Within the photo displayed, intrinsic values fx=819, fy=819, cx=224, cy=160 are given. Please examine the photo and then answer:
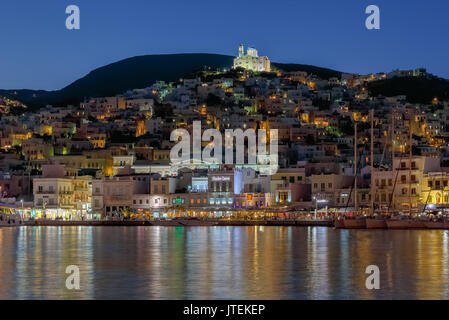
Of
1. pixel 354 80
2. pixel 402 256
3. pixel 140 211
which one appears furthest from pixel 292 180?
pixel 354 80

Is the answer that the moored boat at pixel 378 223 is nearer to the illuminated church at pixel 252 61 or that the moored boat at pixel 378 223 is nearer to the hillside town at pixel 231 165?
the hillside town at pixel 231 165

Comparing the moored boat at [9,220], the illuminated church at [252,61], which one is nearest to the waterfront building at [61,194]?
the moored boat at [9,220]

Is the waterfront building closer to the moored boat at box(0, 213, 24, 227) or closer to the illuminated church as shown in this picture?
the moored boat at box(0, 213, 24, 227)

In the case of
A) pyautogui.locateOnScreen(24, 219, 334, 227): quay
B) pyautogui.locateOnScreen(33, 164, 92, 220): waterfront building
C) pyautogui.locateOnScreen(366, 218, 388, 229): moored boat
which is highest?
pyautogui.locateOnScreen(33, 164, 92, 220): waterfront building

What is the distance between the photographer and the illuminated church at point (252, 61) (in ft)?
553

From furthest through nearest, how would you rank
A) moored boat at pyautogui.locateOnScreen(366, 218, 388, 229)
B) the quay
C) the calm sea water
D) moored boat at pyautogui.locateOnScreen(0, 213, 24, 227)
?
moored boat at pyautogui.locateOnScreen(0, 213, 24, 227)
the quay
moored boat at pyautogui.locateOnScreen(366, 218, 388, 229)
the calm sea water

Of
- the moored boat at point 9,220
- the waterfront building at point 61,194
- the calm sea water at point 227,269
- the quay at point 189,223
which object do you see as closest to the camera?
the calm sea water at point 227,269

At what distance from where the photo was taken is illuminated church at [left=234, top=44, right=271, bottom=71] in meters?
169

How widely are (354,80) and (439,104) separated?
25524 millimetres

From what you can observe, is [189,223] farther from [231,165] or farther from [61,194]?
[61,194]

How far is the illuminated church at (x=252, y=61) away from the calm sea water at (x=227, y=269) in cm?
12153

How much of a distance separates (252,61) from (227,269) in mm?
139144

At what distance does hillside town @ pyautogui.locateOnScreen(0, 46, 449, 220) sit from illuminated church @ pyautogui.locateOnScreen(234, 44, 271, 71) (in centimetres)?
44

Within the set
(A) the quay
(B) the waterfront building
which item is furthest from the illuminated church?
(A) the quay
